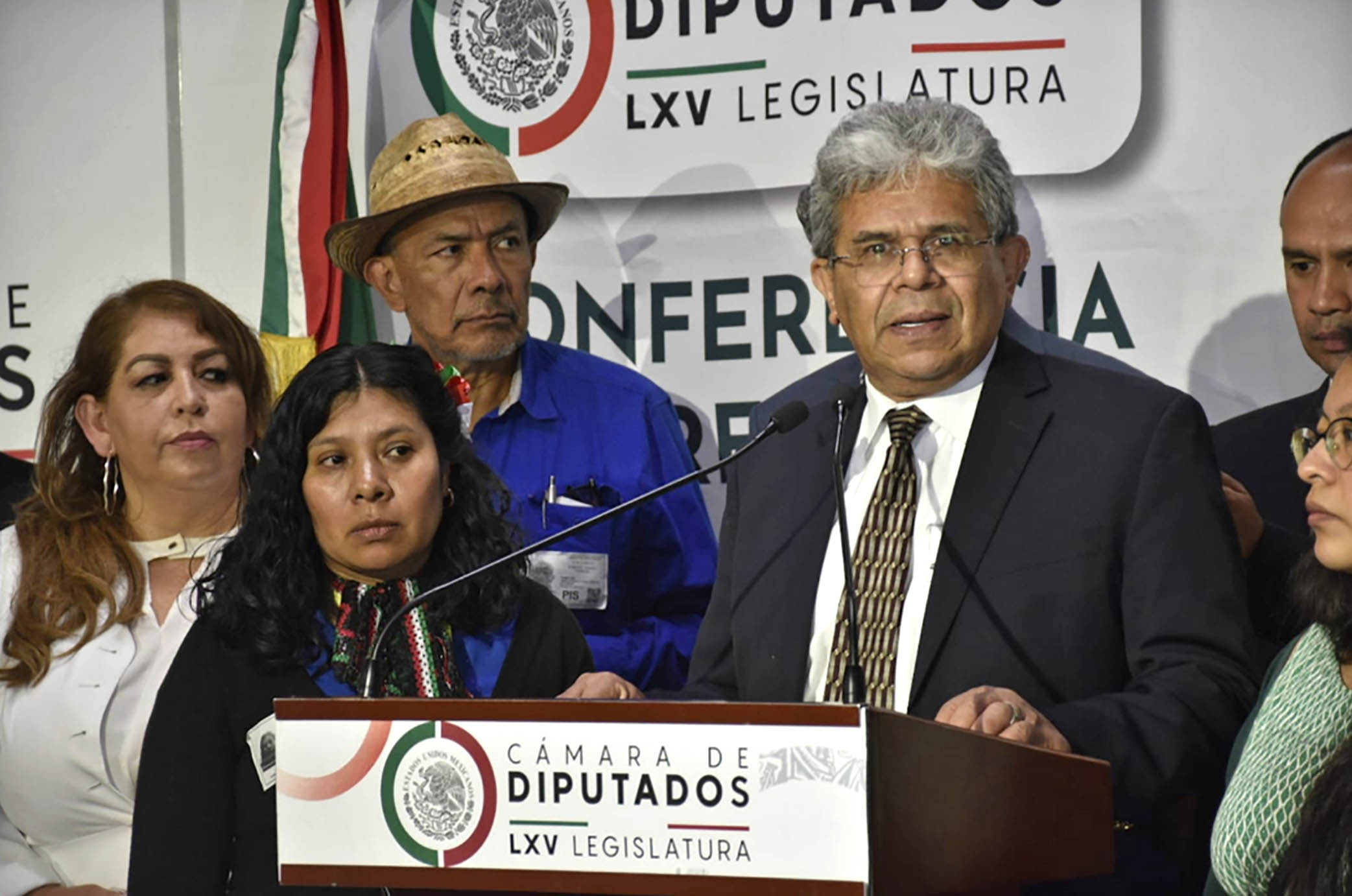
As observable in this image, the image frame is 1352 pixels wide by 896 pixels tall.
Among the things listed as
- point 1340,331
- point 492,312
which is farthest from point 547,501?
point 1340,331

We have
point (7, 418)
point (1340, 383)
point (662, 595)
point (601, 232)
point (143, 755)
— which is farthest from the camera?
point (7, 418)

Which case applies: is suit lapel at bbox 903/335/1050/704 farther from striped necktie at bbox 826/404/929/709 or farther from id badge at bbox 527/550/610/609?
id badge at bbox 527/550/610/609

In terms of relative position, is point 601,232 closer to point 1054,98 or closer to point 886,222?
point 1054,98

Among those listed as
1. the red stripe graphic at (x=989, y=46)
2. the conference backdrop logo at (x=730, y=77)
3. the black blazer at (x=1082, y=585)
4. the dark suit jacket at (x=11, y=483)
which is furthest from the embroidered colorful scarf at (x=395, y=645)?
the red stripe graphic at (x=989, y=46)

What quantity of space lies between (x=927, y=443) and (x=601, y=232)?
159 centimetres

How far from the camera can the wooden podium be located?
1436 millimetres

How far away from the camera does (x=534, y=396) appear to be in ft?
11.4

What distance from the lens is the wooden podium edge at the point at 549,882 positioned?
145 centimetres

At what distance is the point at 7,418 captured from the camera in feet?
13.5

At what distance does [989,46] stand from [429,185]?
1256 millimetres

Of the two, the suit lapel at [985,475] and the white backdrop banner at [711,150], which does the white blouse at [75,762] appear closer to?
the suit lapel at [985,475]

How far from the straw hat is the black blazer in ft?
4.51

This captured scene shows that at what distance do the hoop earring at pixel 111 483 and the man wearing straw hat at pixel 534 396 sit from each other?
724 mm

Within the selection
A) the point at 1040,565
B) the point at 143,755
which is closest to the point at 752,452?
the point at 1040,565
